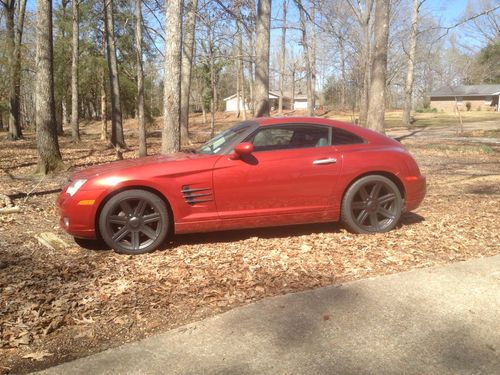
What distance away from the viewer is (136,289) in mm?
3898

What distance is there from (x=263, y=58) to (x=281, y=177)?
9079 mm

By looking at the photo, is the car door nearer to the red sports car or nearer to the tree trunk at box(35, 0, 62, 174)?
the red sports car

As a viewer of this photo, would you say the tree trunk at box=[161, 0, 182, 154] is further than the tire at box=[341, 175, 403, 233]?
Yes

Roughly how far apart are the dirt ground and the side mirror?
997 millimetres

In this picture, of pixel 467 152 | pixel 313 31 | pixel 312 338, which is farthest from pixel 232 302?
pixel 313 31

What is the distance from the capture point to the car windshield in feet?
17.3

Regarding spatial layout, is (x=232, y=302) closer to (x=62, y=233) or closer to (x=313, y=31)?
(x=62, y=233)

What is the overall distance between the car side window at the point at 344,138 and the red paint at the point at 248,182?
61 mm

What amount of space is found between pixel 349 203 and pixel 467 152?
37.2 feet

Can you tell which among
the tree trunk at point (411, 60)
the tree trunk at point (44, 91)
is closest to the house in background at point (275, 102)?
the tree trunk at point (411, 60)

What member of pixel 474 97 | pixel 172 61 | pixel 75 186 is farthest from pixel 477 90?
pixel 75 186

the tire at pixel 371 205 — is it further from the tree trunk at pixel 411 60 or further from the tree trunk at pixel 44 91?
the tree trunk at pixel 411 60

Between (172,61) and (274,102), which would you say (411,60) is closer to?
(172,61)

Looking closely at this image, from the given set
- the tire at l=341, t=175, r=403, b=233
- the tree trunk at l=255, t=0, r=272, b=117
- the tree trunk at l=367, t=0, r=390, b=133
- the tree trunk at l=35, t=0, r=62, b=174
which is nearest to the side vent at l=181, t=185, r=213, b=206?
the tire at l=341, t=175, r=403, b=233
